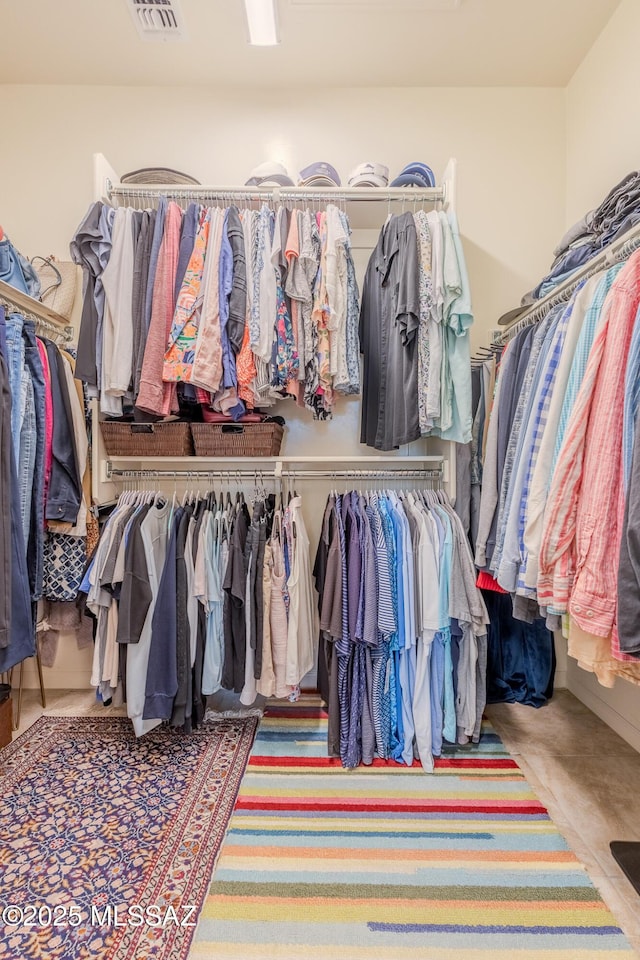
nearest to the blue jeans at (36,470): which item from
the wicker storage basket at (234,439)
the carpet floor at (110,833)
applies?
the wicker storage basket at (234,439)

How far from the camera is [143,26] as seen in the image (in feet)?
6.45

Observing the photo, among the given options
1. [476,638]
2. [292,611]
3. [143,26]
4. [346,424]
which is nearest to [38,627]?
[292,611]

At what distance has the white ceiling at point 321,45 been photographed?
1905 millimetres

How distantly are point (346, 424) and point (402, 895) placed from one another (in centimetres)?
181

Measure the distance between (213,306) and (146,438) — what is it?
0.64 metres

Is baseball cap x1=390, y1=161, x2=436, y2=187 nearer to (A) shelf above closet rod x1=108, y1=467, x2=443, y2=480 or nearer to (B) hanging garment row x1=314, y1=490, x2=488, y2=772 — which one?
(A) shelf above closet rod x1=108, y1=467, x2=443, y2=480

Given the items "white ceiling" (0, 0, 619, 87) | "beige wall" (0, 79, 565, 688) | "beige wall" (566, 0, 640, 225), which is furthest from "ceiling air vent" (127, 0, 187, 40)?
"beige wall" (566, 0, 640, 225)

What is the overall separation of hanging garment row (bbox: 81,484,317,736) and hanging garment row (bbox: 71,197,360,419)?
1.70 feet

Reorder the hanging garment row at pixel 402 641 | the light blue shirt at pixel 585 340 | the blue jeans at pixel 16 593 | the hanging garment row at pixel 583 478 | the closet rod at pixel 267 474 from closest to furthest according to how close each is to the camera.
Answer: the hanging garment row at pixel 583 478
the light blue shirt at pixel 585 340
the blue jeans at pixel 16 593
the hanging garment row at pixel 402 641
the closet rod at pixel 267 474

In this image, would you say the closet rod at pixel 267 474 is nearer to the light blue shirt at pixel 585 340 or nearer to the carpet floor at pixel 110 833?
the light blue shirt at pixel 585 340

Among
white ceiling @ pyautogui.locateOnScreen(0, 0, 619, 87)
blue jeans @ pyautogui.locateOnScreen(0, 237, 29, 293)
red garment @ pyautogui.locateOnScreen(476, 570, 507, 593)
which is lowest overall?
red garment @ pyautogui.locateOnScreen(476, 570, 507, 593)

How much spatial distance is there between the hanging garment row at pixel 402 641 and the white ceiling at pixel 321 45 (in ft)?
6.95

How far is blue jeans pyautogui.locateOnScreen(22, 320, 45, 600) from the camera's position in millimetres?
1745

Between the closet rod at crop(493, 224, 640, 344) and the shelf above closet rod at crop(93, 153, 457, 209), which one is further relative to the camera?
the shelf above closet rod at crop(93, 153, 457, 209)
